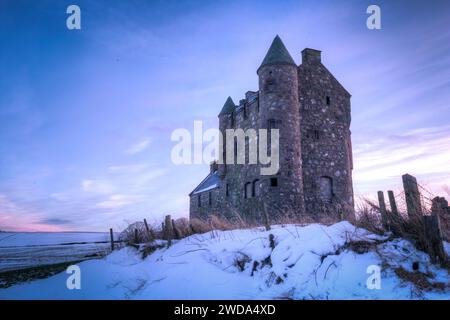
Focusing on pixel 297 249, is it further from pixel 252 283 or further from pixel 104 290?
pixel 104 290

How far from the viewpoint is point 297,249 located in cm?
750

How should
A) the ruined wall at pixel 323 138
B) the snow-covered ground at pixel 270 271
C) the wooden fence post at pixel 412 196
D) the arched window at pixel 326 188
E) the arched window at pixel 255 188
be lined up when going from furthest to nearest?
1. the arched window at pixel 255 188
2. the arched window at pixel 326 188
3. the ruined wall at pixel 323 138
4. the wooden fence post at pixel 412 196
5. the snow-covered ground at pixel 270 271

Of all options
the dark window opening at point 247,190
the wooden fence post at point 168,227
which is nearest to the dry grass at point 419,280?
the wooden fence post at point 168,227

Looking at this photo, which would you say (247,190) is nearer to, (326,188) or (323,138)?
(326,188)

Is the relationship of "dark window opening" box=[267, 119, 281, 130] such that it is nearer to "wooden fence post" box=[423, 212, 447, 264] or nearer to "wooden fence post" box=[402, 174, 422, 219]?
"wooden fence post" box=[402, 174, 422, 219]

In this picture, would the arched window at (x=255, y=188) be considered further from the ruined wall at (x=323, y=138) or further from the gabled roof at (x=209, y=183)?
the gabled roof at (x=209, y=183)

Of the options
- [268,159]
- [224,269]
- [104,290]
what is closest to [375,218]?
[224,269]

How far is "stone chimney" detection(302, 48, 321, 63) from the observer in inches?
870

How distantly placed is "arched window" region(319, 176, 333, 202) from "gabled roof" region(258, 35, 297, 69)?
758 cm

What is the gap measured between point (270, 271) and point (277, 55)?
52.2ft

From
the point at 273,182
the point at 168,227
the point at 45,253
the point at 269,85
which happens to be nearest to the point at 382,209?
the point at 168,227

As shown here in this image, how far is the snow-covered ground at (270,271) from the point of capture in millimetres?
6078
